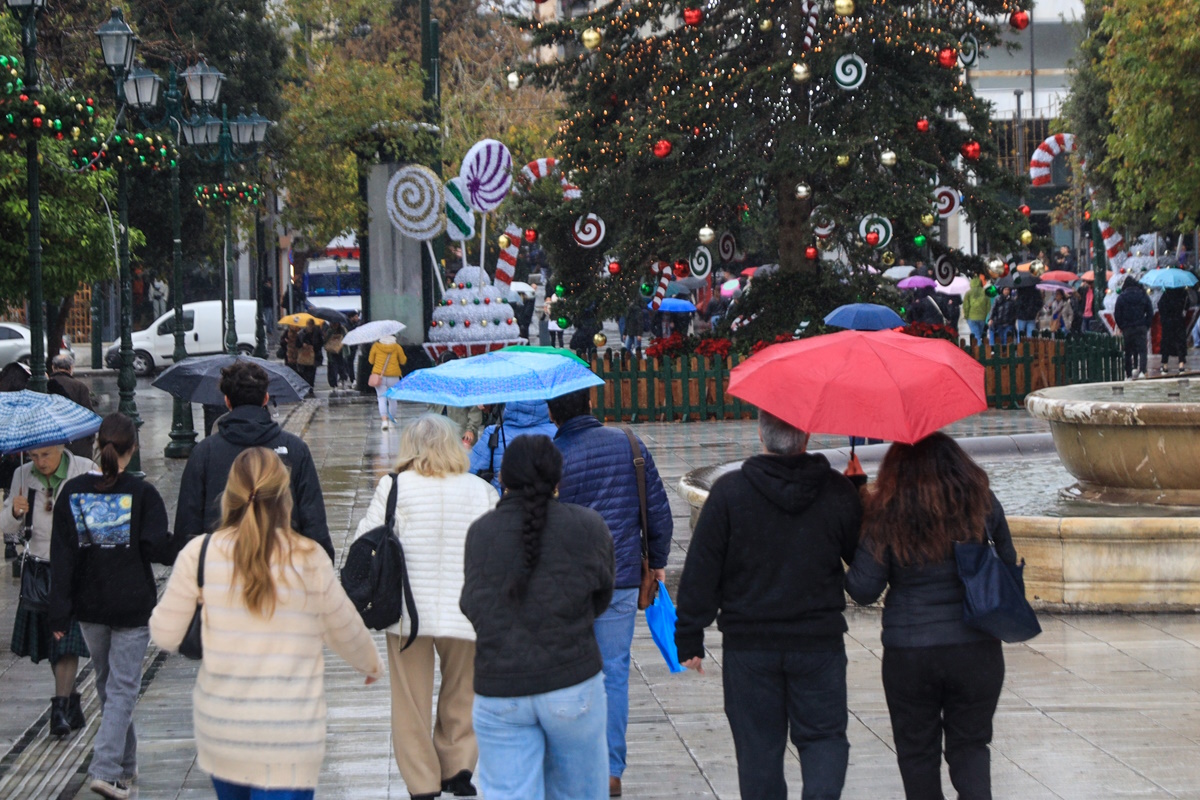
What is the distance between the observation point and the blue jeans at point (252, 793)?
15.2 ft

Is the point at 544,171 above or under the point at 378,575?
above

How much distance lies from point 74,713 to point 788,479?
13.6 feet

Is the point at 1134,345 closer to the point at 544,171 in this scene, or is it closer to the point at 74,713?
the point at 544,171

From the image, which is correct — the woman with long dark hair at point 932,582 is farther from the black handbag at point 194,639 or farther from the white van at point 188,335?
the white van at point 188,335

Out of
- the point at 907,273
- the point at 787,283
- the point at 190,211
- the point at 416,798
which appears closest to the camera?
the point at 416,798

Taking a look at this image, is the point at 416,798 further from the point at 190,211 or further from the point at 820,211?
the point at 190,211

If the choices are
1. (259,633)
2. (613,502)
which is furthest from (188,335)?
(259,633)

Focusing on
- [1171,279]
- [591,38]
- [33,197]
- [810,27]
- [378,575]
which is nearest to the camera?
[378,575]

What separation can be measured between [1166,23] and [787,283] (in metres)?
6.81

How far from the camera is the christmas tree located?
21391 millimetres

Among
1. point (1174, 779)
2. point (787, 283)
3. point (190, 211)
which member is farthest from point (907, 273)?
point (1174, 779)

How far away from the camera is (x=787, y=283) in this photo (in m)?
23.4

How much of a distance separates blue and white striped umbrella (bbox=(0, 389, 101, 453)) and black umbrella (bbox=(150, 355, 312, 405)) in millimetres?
820

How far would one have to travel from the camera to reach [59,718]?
7.23 m
